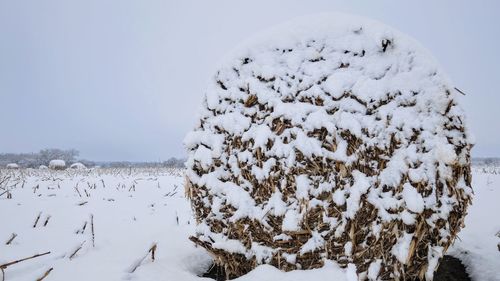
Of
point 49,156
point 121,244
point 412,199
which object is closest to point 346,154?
point 412,199

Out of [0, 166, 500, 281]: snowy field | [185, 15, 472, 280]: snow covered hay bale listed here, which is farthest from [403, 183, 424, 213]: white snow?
[0, 166, 500, 281]: snowy field

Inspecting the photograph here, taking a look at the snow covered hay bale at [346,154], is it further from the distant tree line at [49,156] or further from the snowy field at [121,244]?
the distant tree line at [49,156]

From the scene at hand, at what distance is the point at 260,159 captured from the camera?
2.58 metres

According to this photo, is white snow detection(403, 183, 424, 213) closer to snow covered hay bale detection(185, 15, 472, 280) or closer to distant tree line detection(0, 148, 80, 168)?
snow covered hay bale detection(185, 15, 472, 280)

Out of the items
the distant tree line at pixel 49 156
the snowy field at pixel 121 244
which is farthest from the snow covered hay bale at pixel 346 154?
the distant tree line at pixel 49 156

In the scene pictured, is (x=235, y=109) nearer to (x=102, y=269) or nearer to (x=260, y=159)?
(x=260, y=159)

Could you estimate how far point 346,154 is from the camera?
2.35m

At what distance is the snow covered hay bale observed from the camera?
230 cm

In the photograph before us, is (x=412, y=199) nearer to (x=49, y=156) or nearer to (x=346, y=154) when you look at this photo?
(x=346, y=154)

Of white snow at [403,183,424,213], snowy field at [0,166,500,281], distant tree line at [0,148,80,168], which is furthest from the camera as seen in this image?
distant tree line at [0,148,80,168]

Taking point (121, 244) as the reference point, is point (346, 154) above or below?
above

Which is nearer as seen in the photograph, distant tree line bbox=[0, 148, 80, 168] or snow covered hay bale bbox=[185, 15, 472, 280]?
snow covered hay bale bbox=[185, 15, 472, 280]

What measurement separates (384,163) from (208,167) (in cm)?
141

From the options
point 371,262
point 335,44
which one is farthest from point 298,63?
point 371,262
